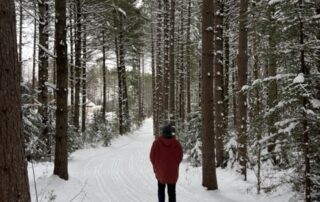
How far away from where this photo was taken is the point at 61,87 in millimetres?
10141

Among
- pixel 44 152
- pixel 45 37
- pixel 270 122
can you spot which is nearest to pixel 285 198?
pixel 270 122

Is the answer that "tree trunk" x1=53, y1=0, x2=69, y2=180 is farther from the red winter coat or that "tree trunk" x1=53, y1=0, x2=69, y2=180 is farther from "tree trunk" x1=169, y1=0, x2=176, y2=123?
"tree trunk" x1=169, y1=0, x2=176, y2=123

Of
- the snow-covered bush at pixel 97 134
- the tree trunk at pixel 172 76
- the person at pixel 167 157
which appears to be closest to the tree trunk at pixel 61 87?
the person at pixel 167 157

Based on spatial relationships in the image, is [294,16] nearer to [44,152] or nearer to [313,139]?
[313,139]

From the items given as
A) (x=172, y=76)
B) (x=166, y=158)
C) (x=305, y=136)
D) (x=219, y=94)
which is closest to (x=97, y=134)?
(x=172, y=76)

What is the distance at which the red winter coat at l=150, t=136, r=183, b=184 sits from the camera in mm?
7625

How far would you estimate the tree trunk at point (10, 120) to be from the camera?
11.4 ft

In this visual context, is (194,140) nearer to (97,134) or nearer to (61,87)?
(61,87)

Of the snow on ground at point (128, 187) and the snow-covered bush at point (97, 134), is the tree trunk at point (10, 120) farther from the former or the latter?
the snow-covered bush at point (97, 134)

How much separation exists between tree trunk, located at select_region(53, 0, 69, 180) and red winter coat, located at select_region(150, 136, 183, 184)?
3.58 metres

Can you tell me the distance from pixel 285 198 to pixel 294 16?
404cm

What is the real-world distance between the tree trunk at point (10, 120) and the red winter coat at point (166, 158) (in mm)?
4198

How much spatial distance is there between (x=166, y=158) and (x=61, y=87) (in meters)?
4.05

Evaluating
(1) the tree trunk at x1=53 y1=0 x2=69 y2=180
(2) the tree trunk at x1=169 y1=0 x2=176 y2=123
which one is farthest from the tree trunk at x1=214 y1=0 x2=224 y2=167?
(2) the tree trunk at x1=169 y1=0 x2=176 y2=123
